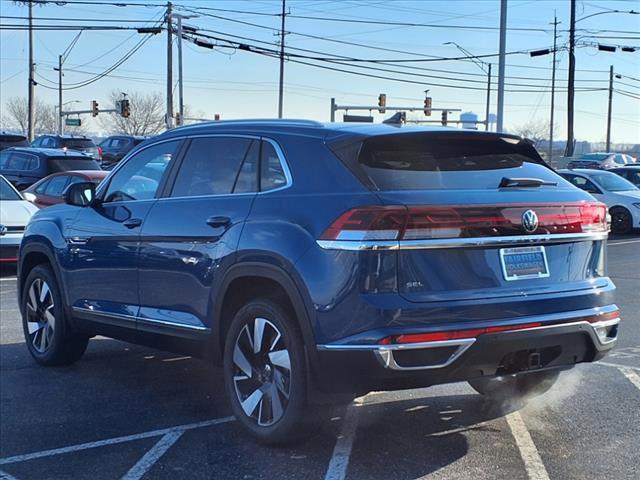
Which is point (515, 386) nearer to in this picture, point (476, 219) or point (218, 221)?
point (476, 219)

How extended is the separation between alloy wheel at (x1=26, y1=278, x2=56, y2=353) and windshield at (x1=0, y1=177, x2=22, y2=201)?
244 inches

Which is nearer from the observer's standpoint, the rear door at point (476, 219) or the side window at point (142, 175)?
the rear door at point (476, 219)

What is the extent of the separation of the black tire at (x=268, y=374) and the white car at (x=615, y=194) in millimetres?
14854

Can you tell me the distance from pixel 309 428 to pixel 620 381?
2793 mm

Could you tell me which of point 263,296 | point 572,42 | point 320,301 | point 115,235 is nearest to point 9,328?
point 115,235

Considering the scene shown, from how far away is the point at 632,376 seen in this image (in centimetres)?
598

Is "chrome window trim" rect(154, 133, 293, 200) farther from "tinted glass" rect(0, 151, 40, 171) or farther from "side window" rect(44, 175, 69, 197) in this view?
"tinted glass" rect(0, 151, 40, 171)

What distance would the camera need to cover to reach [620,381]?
19.2 ft

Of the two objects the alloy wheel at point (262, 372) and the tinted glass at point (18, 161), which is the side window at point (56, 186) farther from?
the alloy wheel at point (262, 372)

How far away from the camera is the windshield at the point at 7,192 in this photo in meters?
12.4

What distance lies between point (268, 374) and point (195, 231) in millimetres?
1016

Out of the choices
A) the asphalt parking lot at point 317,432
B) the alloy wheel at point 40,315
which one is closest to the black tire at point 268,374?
Result: the asphalt parking lot at point 317,432

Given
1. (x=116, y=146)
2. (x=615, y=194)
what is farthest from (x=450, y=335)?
(x=116, y=146)

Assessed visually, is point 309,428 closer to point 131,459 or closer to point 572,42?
point 131,459
